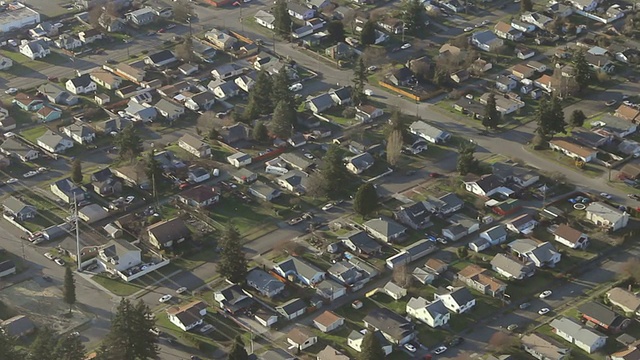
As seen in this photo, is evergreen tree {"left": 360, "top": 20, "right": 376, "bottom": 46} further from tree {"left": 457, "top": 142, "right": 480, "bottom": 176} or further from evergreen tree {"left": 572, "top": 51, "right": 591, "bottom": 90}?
tree {"left": 457, "top": 142, "right": 480, "bottom": 176}

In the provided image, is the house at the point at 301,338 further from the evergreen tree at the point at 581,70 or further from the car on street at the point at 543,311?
the evergreen tree at the point at 581,70

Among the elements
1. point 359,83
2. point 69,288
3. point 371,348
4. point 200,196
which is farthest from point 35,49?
point 371,348

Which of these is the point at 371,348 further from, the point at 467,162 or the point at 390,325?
the point at 467,162

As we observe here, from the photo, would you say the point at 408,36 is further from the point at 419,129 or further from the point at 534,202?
the point at 534,202

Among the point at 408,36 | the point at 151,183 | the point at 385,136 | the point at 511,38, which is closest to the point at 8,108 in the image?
Answer: the point at 151,183

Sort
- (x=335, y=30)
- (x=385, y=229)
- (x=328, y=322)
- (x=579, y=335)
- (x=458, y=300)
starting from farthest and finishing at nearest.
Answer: (x=335, y=30)
(x=385, y=229)
(x=458, y=300)
(x=328, y=322)
(x=579, y=335)

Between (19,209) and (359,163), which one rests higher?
(359,163)
